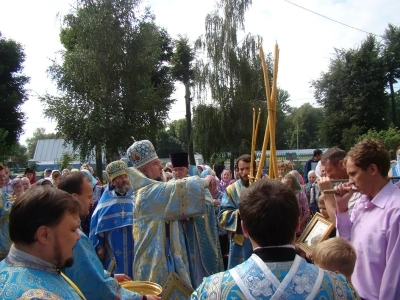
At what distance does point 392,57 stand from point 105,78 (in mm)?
24871

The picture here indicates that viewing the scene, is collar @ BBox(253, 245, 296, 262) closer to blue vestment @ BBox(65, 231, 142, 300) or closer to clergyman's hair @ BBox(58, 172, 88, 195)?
blue vestment @ BBox(65, 231, 142, 300)

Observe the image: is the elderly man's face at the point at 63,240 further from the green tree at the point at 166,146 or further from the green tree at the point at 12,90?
the green tree at the point at 166,146

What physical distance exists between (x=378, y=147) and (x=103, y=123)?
2135cm

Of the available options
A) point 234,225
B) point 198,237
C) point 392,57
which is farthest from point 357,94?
point 198,237

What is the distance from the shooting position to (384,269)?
7.65 ft

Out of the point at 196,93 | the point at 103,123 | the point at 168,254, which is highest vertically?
the point at 196,93

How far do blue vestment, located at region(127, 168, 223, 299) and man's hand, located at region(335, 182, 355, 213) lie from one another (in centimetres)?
121

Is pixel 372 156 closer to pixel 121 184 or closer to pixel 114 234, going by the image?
pixel 114 234

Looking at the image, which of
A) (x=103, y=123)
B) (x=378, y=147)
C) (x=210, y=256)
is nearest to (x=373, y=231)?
(x=378, y=147)

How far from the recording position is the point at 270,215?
1.64 m

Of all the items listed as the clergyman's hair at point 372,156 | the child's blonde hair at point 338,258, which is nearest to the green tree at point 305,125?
the clergyman's hair at point 372,156

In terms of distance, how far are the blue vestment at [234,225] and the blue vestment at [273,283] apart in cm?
271

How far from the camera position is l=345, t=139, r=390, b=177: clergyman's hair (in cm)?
250

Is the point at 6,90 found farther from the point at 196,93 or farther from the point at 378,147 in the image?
the point at 378,147
